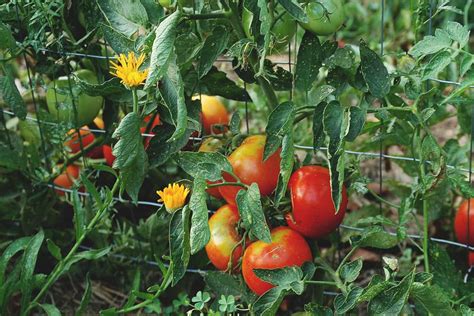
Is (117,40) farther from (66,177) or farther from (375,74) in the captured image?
(66,177)

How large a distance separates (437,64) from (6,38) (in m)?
0.74

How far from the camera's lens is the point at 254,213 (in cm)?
138

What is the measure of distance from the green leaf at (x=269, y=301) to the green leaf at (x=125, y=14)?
0.47m

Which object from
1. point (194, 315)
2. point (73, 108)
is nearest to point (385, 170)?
point (194, 315)

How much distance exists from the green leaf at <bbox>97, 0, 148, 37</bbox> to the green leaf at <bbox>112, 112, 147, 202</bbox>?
183 mm

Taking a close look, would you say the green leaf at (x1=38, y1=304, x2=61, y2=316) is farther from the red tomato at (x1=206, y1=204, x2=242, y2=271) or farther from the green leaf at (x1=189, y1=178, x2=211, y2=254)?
the green leaf at (x1=189, y1=178, x2=211, y2=254)

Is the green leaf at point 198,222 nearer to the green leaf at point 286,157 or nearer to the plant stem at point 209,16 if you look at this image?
the green leaf at point 286,157

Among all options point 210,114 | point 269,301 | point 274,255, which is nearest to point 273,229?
point 274,255

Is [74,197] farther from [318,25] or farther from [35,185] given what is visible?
[318,25]

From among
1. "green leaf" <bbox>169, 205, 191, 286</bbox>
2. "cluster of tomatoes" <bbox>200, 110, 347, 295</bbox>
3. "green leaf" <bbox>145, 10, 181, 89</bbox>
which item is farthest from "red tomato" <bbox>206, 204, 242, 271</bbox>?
"green leaf" <bbox>145, 10, 181, 89</bbox>

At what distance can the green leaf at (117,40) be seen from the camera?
1.47 meters

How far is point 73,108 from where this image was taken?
1.71 m

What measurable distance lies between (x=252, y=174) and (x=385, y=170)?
84cm

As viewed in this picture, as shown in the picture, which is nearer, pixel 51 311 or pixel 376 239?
pixel 376 239
